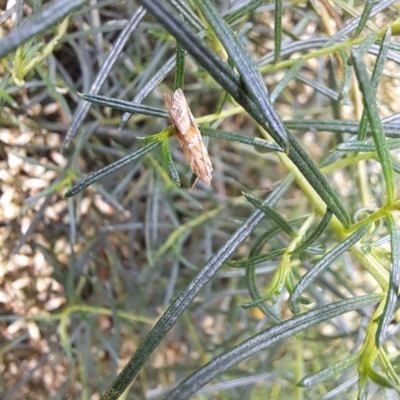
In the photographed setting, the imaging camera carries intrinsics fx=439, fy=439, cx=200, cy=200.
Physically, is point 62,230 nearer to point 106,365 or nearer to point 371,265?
point 106,365

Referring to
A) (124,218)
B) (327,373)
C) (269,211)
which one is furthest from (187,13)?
(124,218)

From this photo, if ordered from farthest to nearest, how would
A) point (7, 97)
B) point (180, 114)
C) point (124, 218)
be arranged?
1. point (124, 218)
2. point (7, 97)
3. point (180, 114)

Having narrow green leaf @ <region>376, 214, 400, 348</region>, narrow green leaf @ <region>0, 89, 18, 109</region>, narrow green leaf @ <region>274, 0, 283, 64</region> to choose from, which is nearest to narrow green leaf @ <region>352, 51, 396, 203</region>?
narrow green leaf @ <region>376, 214, 400, 348</region>

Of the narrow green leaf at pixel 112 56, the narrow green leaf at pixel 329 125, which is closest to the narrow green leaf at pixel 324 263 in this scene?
the narrow green leaf at pixel 329 125

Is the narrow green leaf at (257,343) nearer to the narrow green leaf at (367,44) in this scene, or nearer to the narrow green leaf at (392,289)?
the narrow green leaf at (392,289)

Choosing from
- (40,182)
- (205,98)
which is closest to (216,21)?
(40,182)

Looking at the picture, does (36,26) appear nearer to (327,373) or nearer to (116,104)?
(116,104)
